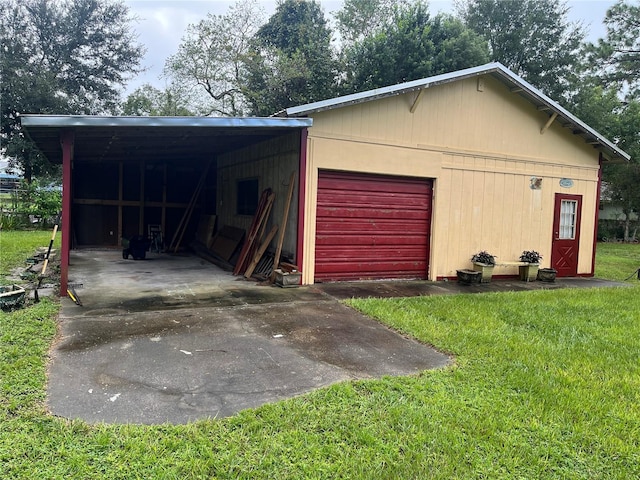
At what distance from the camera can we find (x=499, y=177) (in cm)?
939

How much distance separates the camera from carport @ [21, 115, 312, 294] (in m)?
6.21

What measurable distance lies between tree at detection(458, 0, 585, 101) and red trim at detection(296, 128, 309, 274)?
71.6 ft

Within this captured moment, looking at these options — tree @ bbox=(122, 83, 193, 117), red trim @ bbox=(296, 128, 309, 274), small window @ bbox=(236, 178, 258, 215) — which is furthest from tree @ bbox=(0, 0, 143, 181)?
red trim @ bbox=(296, 128, 309, 274)

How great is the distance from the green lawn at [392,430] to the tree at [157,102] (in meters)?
23.2

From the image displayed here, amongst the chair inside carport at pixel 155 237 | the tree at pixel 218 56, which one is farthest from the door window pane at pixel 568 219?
the tree at pixel 218 56

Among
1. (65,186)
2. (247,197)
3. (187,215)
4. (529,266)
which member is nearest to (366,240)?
(247,197)

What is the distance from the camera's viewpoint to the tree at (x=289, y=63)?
22.1 meters

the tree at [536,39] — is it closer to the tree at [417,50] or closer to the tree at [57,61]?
the tree at [417,50]

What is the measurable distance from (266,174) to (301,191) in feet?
6.16

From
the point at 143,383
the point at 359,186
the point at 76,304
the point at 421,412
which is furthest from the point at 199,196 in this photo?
the point at 421,412

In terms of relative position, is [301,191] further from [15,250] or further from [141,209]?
[15,250]

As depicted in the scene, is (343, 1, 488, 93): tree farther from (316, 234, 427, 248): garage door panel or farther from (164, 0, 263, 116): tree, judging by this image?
(316, 234, 427, 248): garage door panel

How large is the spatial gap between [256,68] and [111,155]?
1348cm

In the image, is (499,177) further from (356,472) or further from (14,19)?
(14,19)
